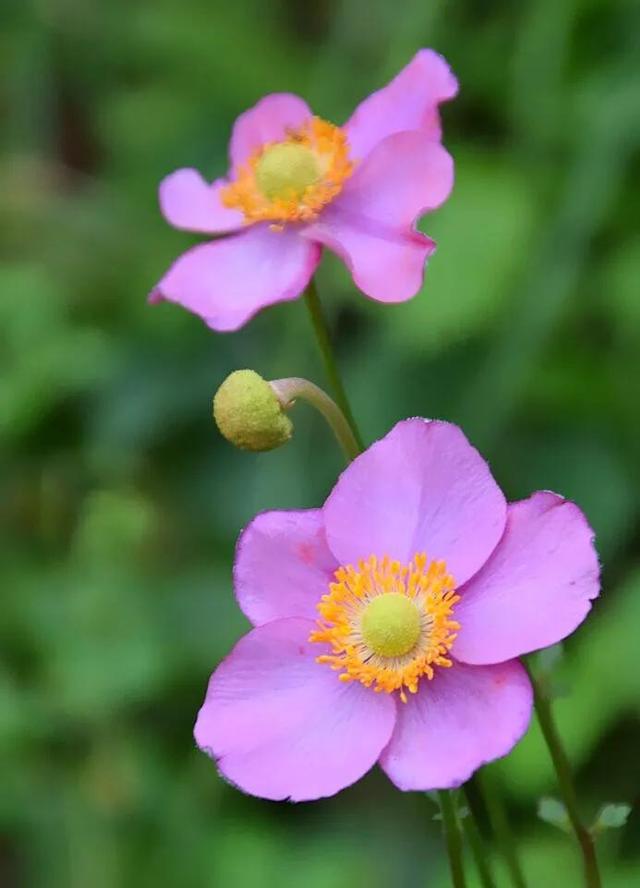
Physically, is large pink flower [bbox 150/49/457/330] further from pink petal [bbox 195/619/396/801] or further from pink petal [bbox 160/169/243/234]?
pink petal [bbox 195/619/396/801]

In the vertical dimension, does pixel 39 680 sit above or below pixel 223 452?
below

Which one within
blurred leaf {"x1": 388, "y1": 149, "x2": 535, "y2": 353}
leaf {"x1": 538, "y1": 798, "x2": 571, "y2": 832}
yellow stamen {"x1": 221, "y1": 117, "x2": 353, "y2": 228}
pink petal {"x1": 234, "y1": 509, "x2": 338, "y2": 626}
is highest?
blurred leaf {"x1": 388, "y1": 149, "x2": 535, "y2": 353}

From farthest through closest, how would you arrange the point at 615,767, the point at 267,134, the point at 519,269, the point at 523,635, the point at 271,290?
the point at 519,269 → the point at 615,767 → the point at 267,134 → the point at 271,290 → the point at 523,635

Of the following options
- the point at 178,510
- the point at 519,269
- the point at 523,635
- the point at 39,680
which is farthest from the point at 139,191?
the point at 523,635

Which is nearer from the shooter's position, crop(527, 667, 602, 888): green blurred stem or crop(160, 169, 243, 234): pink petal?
crop(527, 667, 602, 888): green blurred stem

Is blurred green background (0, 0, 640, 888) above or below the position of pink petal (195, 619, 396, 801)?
above

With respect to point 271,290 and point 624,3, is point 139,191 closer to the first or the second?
point 624,3

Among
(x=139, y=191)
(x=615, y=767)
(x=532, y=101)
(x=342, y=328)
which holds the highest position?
(x=139, y=191)

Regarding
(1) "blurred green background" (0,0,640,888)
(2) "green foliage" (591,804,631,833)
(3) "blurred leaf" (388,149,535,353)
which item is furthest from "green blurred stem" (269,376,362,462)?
(3) "blurred leaf" (388,149,535,353)
